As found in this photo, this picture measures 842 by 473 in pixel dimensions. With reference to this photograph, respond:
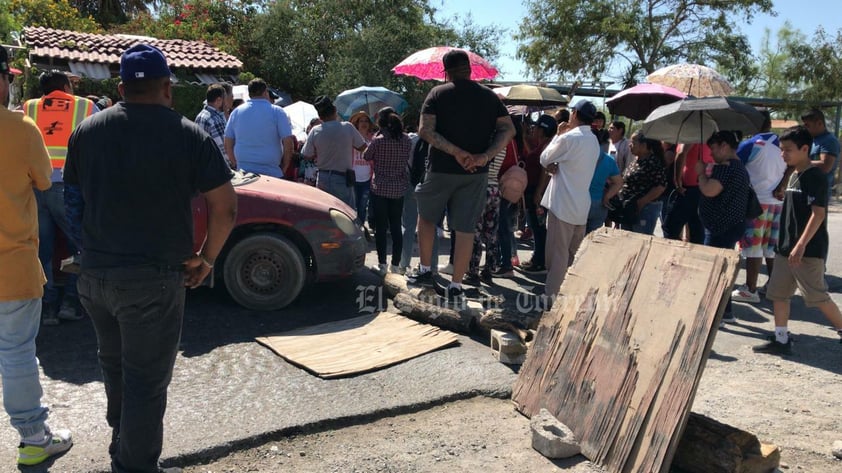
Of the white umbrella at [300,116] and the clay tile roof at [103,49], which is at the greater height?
the clay tile roof at [103,49]

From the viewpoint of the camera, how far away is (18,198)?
3295 mm

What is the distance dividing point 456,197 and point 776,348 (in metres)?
2.94

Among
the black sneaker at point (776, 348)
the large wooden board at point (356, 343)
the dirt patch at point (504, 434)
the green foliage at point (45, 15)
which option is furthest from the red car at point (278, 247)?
the green foliage at point (45, 15)

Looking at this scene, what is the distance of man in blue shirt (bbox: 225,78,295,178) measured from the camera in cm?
725

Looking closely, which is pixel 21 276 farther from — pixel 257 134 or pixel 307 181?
pixel 307 181

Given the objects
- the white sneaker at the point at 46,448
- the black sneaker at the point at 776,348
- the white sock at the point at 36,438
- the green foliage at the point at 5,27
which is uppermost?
the green foliage at the point at 5,27

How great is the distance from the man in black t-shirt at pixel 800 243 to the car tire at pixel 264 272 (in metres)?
4.02

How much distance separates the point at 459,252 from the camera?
586 centimetres

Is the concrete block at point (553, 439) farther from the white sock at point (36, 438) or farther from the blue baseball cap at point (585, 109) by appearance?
the blue baseball cap at point (585, 109)

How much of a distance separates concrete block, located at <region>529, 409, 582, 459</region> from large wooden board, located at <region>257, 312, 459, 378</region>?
4.55 ft

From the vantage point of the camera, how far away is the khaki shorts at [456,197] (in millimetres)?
5750

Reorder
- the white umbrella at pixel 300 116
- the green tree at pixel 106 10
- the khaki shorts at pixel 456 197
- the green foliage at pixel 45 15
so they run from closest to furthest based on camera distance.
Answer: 1. the khaki shorts at pixel 456 197
2. the white umbrella at pixel 300 116
3. the green foliage at pixel 45 15
4. the green tree at pixel 106 10

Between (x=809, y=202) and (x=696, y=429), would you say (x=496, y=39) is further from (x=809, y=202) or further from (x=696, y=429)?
(x=696, y=429)

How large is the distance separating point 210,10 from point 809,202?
78.3 ft
